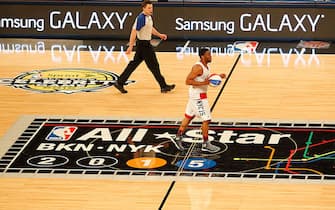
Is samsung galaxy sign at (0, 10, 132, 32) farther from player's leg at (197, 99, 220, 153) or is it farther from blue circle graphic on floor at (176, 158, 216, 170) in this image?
blue circle graphic on floor at (176, 158, 216, 170)

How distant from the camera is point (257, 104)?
17844mm

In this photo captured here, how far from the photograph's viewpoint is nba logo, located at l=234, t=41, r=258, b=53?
2248 cm

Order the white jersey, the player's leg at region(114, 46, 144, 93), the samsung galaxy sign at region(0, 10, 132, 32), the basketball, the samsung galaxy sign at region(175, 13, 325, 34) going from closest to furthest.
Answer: the basketball
the white jersey
the player's leg at region(114, 46, 144, 93)
the samsung galaxy sign at region(175, 13, 325, 34)
the samsung galaxy sign at region(0, 10, 132, 32)

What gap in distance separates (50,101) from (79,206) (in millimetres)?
5750

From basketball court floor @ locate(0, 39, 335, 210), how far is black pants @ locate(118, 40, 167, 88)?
13.0 inches

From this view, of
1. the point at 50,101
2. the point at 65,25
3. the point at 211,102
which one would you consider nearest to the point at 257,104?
the point at 211,102

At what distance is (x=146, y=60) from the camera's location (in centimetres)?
1850

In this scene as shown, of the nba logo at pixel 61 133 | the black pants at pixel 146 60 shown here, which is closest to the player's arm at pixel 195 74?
the nba logo at pixel 61 133

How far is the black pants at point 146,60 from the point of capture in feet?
60.3

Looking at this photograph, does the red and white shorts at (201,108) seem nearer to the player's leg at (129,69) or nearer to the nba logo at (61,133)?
the nba logo at (61,133)

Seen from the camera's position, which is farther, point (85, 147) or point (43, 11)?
point (43, 11)

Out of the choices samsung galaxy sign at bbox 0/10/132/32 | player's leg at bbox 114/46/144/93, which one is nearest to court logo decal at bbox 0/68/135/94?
player's leg at bbox 114/46/144/93

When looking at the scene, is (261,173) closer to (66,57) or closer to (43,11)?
(66,57)

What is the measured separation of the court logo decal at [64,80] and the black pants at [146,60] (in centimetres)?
88
